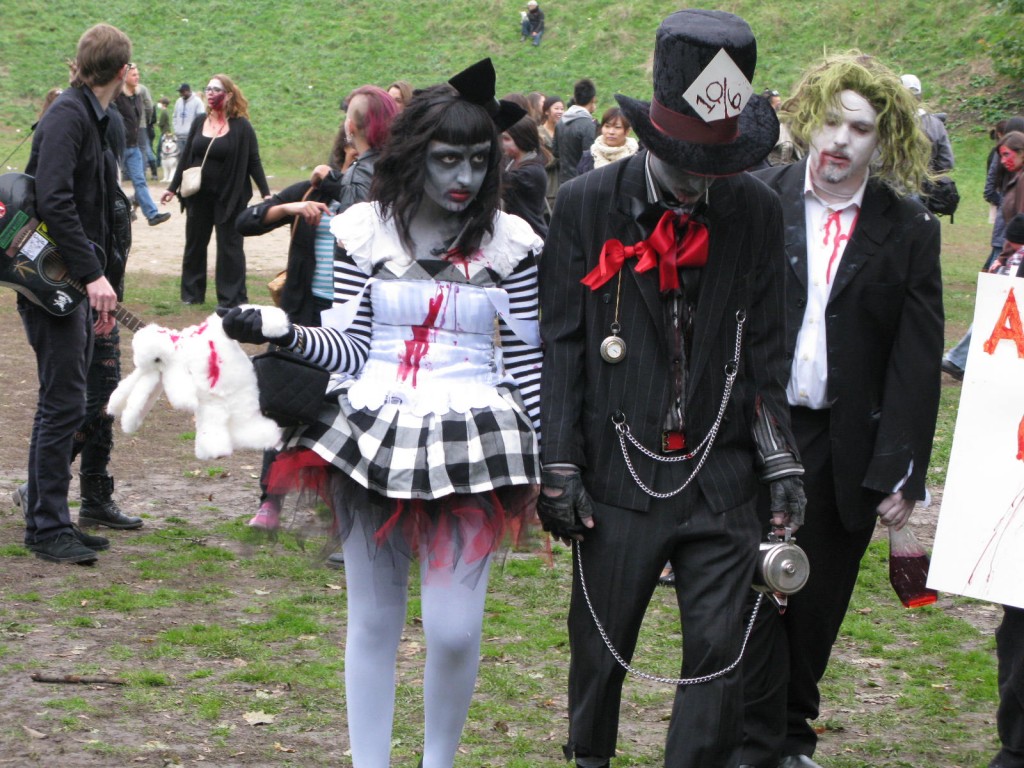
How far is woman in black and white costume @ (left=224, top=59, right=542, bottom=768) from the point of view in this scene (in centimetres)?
345

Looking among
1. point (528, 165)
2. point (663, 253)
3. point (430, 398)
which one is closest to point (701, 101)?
point (663, 253)

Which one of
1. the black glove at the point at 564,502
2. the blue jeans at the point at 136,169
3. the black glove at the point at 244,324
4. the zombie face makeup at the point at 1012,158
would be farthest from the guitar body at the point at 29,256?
the blue jeans at the point at 136,169

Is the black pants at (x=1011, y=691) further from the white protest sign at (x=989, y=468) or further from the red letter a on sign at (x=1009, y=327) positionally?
the red letter a on sign at (x=1009, y=327)

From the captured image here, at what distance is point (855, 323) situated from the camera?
3916mm

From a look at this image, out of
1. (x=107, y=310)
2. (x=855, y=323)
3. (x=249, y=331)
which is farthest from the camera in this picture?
(x=107, y=310)

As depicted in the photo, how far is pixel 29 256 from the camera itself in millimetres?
5582

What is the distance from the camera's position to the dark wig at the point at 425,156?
352cm

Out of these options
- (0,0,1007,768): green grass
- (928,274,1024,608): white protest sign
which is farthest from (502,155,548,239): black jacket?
(928,274,1024,608): white protest sign

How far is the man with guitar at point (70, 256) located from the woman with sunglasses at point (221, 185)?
6.03m

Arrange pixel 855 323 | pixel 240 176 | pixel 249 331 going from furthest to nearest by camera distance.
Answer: pixel 240 176
pixel 855 323
pixel 249 331

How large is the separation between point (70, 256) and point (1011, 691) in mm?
3977

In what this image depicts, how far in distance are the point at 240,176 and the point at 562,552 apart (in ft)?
22.6

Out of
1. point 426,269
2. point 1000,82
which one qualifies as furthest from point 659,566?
point 1000,82

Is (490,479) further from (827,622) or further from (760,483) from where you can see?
(827,622)
